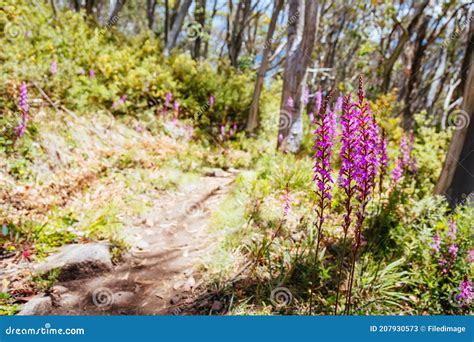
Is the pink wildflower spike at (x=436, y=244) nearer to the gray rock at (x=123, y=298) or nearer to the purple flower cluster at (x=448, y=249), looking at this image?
the purple flower cluster at (x=448, y=249)

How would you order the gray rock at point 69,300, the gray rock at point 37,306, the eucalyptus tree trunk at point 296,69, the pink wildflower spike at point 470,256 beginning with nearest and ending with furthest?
the gray rock at point 37,306 → the gray rock at point 69,300 → the pink wildflower spike at point 470,256 → the eucalyptus tree trunk at point 296,69

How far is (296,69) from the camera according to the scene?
20.4 ft

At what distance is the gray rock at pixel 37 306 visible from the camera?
250 centimetres

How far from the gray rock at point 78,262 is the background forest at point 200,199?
2cm

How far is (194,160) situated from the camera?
670cm

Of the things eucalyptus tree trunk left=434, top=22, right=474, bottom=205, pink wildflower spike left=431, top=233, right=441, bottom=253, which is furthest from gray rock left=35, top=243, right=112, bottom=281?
eucalyptus tree trunk left=434, top=22, right=474, bottom=205

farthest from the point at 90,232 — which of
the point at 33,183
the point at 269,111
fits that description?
the point at 269,111

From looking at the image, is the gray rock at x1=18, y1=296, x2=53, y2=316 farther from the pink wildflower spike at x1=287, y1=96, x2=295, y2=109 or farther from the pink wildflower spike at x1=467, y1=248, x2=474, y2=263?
the pink wildflower spike at x1=287, y1=96, x2=295, y2=109

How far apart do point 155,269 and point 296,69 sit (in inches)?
181

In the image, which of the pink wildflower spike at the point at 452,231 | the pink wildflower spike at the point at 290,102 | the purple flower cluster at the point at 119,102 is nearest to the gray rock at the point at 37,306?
the pink wildflower spike at the point at 452,231

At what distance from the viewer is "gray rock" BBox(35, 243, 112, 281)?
299 cm

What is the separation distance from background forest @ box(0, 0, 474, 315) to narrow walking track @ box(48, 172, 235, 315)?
19 mm

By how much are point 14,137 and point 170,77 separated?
4669mm

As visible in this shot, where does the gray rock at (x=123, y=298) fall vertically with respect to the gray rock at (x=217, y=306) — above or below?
below
